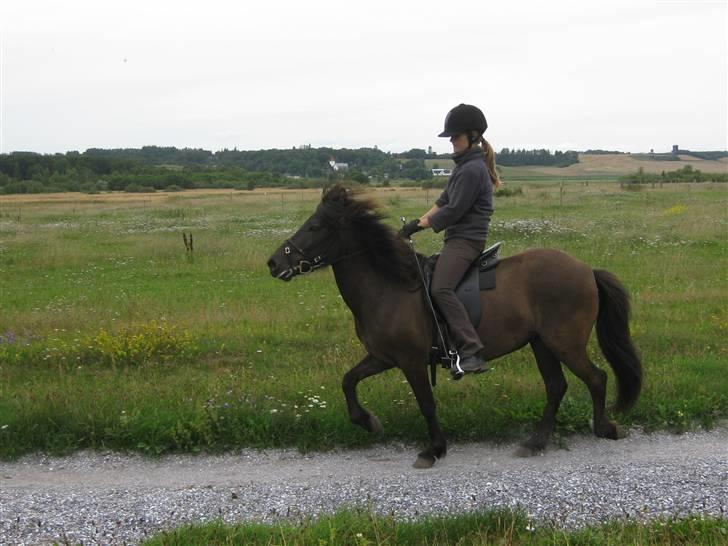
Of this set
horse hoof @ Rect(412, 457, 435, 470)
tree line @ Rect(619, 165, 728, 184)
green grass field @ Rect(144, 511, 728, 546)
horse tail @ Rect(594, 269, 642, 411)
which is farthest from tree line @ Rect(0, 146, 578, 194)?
green grass field @ Rect(144, 511, 728, 546)

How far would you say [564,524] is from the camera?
504 cm

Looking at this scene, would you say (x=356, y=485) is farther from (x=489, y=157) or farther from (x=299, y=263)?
(x=489, y=157)

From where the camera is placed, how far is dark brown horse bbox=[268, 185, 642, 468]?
6.69 metres

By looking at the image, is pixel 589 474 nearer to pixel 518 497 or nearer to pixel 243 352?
pixel 518 497

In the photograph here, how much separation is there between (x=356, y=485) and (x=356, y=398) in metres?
1.10

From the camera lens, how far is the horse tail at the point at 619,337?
285 inches

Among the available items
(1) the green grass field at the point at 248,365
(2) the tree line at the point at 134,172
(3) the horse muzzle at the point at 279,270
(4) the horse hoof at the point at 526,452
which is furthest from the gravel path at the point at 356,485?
(2) the tree line at the point at 134,172

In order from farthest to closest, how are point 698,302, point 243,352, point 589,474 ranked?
point 698,302 → point 243,352 → point 589,474

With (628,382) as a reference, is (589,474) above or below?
below

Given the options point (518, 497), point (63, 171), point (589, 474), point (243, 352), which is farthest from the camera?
point (63, 171)

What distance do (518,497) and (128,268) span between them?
55.3 ft

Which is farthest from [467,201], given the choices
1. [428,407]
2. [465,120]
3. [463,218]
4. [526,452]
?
[526,452]

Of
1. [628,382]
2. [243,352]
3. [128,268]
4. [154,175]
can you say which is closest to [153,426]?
[243,352]

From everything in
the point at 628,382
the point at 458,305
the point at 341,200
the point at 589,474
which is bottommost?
the point at 589,474
